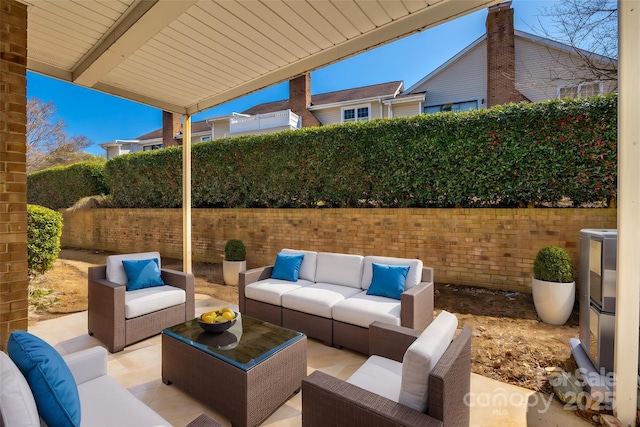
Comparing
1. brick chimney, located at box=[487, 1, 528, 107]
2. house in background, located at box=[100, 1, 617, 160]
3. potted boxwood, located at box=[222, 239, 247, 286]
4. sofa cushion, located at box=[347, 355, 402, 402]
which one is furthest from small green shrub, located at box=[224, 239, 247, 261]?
brick chimney, located at box=[487, 1, 528, 107]

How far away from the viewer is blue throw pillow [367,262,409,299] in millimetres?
3510

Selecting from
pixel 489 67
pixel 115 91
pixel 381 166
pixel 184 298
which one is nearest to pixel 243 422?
pixel 184 298

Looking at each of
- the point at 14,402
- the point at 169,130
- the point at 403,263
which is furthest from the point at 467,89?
the point at 169,130

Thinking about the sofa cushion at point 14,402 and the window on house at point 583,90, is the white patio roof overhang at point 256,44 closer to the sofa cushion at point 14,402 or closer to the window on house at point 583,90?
the sofa cushion at point 14,402

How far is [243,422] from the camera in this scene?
215cm

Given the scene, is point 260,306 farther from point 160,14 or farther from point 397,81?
point 397,81

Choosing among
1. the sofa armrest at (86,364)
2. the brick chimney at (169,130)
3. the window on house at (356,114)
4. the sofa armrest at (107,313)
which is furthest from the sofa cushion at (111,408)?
the brick chimney at (169,130)

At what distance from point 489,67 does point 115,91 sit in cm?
1091

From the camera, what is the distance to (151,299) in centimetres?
364

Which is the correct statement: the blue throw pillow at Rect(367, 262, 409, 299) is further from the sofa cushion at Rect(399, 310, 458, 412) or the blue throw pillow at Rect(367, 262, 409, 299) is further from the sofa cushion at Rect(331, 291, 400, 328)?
the sofa cushion at Rect(399, 310, 458, 412)

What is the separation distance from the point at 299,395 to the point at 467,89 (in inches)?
483

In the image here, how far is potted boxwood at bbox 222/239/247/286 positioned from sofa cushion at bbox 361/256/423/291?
123 inches

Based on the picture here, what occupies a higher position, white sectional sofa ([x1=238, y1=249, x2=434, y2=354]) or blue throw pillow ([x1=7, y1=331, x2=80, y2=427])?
blue throw pillow ([x1=7, y1=331, x2=80, y2=427])

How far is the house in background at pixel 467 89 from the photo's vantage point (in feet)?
26.9
